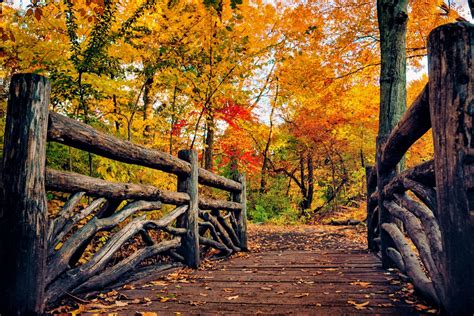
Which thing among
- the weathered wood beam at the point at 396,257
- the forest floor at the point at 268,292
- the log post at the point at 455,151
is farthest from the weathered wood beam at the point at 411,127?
the forest floor at the point at 268,292

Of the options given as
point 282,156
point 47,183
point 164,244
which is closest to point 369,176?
point 164,244

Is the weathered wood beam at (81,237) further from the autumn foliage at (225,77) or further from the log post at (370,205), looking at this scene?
the log post at (370,205)

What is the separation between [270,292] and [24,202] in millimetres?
1931

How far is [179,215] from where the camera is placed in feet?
13.3

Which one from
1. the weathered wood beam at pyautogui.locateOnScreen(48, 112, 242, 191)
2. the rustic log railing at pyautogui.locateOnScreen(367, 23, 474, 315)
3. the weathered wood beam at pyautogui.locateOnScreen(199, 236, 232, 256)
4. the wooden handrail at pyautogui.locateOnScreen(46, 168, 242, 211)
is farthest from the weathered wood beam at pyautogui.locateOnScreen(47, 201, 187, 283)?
the rustic log railing at pyautogui.locateOnScreen(367, 23, 474, 315)

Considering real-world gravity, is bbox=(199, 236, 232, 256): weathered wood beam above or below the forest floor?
above

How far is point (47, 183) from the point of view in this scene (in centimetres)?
218

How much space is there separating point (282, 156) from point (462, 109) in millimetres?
18396

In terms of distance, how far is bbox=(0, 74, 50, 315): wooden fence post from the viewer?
1.94 meters

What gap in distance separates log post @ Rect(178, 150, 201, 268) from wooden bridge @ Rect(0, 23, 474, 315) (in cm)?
20

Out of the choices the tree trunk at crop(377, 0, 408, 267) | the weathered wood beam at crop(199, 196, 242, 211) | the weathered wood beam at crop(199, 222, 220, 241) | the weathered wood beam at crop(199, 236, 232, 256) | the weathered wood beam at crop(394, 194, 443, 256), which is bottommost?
the weathered wood beam at crop(199, 236, 232, 256)

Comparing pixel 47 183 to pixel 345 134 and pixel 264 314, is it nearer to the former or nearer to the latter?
pixel 264 314

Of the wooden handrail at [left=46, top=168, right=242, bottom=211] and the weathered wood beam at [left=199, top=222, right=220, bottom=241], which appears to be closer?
the wooden handrail at [left=46, top=168, right=242, bottom=211]

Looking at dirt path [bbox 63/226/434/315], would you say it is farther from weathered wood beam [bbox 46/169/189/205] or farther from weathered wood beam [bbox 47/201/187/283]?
weathered wood beam [bbox 46/169/189/205]
